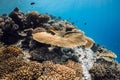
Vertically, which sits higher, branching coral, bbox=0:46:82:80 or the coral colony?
the coral colony

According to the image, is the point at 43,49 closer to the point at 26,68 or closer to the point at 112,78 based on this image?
the point at 26,68

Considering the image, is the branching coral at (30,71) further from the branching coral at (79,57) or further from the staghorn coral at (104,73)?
the staghorn coral at (104,73)

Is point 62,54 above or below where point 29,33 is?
below

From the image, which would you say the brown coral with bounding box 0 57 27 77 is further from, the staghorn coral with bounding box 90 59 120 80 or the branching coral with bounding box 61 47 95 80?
the staghorn coral with bounding box 90 59 120 80

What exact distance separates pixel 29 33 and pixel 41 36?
172 centimetres

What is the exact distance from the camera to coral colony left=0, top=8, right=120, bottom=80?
5.10 m

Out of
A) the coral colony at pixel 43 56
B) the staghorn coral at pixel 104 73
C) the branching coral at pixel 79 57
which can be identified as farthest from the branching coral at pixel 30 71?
the staghorn coral at pixel 104 73

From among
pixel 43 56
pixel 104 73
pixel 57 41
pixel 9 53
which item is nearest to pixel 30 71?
pixel 9 53

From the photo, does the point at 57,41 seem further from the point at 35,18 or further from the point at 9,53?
the point at 35,18

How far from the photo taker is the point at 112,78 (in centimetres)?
743

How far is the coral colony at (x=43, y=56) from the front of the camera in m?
5.10

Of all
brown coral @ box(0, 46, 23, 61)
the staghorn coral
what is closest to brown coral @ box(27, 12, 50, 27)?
brown coral @ box(0, 46, 23, 61)

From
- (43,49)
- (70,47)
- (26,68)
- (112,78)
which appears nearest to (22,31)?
(43,49)

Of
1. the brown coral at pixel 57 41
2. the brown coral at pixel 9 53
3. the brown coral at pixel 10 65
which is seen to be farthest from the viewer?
the brown coral at pixel 57 41
